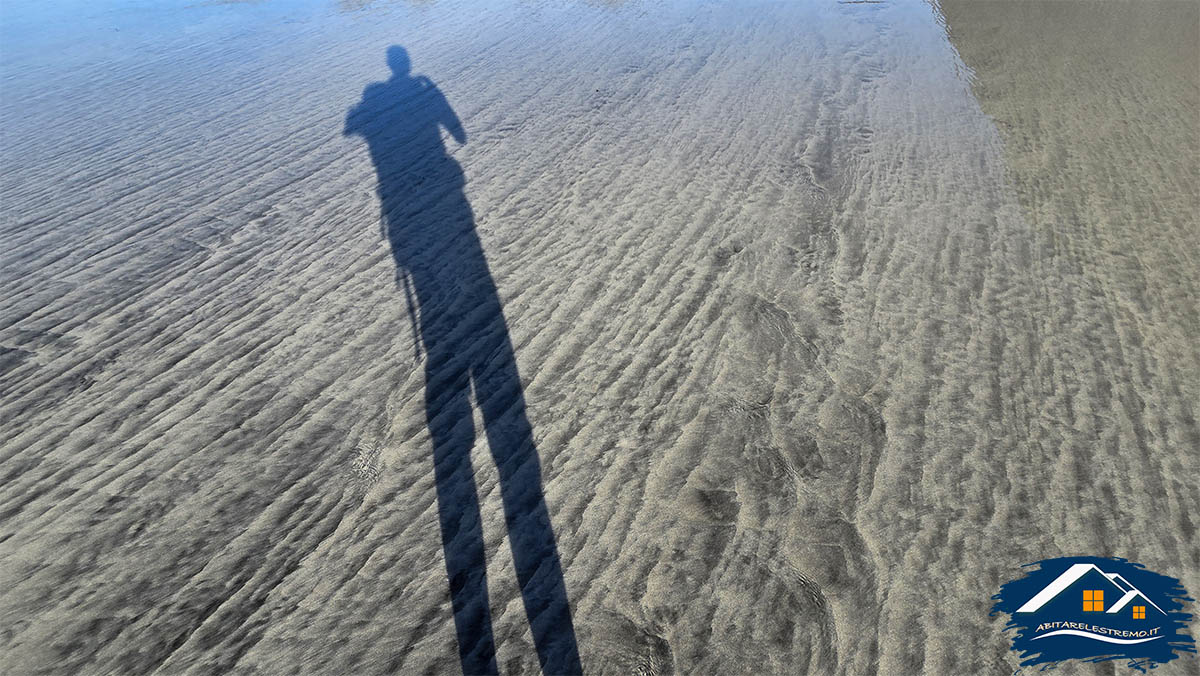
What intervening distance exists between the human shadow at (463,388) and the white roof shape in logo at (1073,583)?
194 cm

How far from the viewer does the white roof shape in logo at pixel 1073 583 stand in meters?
2.96

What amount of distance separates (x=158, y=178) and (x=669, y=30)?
762cm

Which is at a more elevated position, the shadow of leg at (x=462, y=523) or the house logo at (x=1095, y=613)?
the shadow of leg at (x=462, y=523)

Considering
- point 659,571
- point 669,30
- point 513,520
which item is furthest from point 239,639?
point 669,30

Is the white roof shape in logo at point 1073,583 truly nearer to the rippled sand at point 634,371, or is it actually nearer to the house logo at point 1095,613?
the house logo at point 1095,613

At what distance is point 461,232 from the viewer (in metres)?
5.80

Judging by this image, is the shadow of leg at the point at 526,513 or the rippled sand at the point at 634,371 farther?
the rippled sand at the point at 634,371

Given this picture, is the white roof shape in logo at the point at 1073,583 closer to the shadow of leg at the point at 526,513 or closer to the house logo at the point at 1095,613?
the house logo at the point at 1095,613

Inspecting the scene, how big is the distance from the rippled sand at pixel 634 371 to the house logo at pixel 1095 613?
92 mm

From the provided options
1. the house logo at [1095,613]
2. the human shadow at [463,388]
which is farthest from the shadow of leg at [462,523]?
the house logo at [1095,613]

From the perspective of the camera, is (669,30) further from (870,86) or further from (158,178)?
(158,178)

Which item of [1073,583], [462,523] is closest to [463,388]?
[462,523]

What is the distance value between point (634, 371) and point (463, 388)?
103 centimetres

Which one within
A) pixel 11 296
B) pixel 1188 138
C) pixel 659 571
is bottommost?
pixel 1188 138
